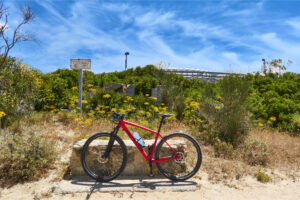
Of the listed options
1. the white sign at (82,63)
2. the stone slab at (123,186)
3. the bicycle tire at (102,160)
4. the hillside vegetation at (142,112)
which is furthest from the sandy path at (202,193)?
the white sign at (82,63)

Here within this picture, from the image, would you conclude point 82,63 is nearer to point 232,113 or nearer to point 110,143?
point 110,143

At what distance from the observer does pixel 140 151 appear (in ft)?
11.3

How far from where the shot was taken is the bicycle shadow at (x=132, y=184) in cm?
315

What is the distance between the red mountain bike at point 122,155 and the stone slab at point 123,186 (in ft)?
0.34

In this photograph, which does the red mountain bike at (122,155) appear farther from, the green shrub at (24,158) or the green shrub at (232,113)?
the green shrub at (232,113)

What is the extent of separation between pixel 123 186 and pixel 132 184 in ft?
0.46

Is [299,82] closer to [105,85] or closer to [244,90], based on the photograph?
[244,90]

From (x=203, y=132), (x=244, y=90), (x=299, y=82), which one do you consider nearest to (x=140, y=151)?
(x=203, y=132)

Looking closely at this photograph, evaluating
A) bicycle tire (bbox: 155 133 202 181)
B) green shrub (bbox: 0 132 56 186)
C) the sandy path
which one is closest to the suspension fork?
the sandy path

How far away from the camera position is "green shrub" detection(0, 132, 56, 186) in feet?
10.8

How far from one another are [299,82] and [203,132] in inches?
314

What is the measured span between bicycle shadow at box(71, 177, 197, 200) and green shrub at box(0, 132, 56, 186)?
0.59 m

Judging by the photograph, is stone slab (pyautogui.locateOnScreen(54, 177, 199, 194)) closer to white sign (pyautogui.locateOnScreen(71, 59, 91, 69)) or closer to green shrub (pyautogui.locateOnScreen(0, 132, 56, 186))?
green shrub (pyautogui.locateOnScreen(0, 132, 56, 186))

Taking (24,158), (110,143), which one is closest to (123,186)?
(110,143)
